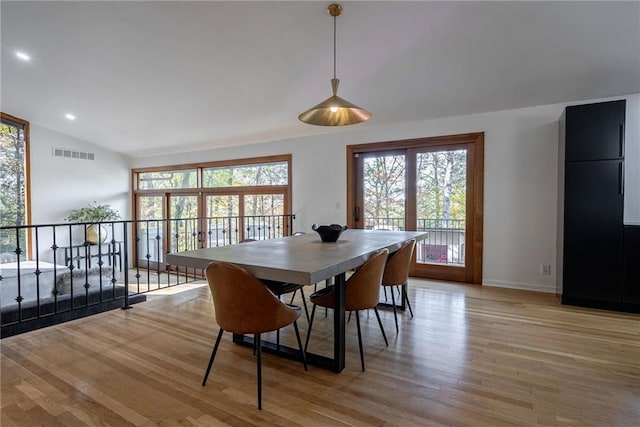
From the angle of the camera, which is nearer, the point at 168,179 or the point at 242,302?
the point at 242,302

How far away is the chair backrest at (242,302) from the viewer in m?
1.79

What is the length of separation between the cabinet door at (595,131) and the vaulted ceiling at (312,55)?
0.32 metres

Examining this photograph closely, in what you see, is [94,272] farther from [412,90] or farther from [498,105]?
[498,105]

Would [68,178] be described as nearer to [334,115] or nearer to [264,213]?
[264,213]

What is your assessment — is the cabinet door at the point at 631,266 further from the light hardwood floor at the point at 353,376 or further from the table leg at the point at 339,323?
the table leg at the point at 339,323

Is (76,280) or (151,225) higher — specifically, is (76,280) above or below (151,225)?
below

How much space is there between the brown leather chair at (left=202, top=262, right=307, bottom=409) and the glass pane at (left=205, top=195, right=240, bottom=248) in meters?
4.68

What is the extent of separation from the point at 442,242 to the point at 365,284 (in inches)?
111

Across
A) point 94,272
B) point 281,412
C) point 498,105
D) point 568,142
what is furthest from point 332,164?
point 281,412

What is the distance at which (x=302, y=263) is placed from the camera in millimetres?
1870

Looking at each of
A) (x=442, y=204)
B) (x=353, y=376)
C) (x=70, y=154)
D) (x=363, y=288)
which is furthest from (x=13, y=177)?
(x=442, y=204)

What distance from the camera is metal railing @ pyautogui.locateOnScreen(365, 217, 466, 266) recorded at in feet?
15.0


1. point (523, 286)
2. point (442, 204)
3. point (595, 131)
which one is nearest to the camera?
point (595, 131)

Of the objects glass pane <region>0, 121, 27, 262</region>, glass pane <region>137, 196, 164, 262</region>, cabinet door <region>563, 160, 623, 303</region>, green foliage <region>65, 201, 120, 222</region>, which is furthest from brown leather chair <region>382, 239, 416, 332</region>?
green foliage <region>65, 201, 120, 222</region>
